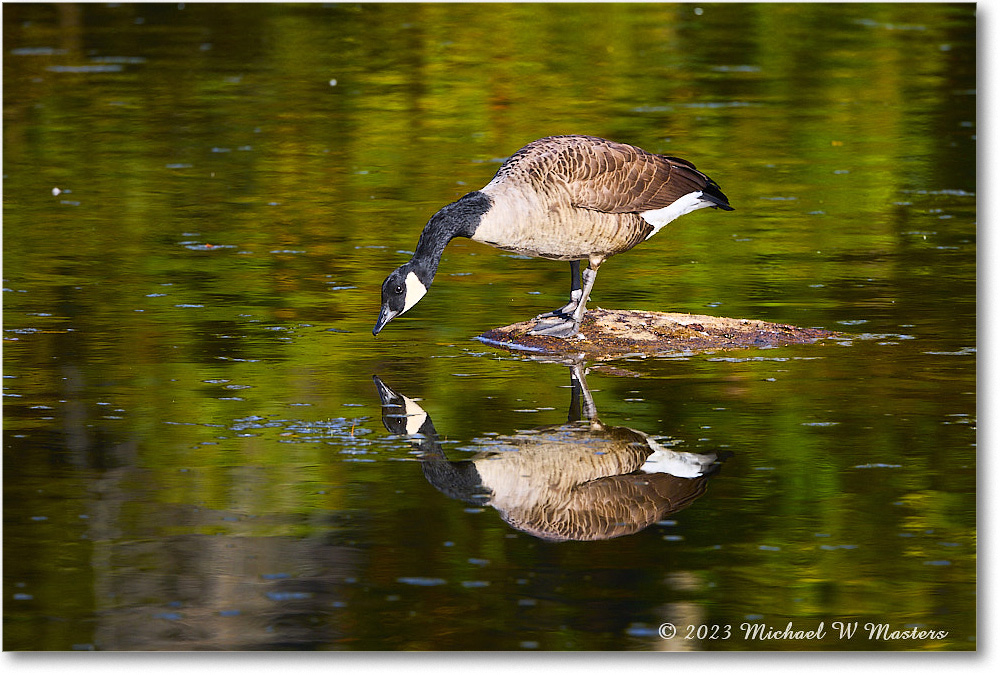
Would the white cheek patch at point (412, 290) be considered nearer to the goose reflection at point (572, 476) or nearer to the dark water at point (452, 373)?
the dark water at point (452, 373)

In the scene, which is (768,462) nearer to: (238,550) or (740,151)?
(238,550)

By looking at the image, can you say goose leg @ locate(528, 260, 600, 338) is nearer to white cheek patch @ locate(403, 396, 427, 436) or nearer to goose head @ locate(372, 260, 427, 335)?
goose head @ locate(372, 260, 427, 335)

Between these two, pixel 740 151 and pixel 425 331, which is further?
pixel 740 151

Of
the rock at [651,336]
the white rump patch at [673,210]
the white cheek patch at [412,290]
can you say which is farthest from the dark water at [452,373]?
the white rump patch at [673,210]

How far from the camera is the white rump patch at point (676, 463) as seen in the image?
29.8 ft

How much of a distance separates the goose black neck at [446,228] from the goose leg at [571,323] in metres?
0.95

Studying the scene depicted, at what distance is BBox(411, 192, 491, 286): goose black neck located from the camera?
11.0 meters

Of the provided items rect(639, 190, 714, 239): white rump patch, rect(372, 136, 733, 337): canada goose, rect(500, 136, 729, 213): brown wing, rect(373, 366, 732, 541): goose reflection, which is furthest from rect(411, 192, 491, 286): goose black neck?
rect(373, 366, 732, 541): goose reflection

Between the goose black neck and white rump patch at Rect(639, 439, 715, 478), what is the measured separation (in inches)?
93.3

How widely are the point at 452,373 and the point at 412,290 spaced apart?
0.71 metres

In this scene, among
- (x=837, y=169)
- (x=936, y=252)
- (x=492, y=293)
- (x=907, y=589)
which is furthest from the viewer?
(x=837, y=169)

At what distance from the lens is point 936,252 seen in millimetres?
14125

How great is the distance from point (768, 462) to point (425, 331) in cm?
354

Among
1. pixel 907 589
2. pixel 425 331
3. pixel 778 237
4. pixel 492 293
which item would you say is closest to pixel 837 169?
pixel 778 237
